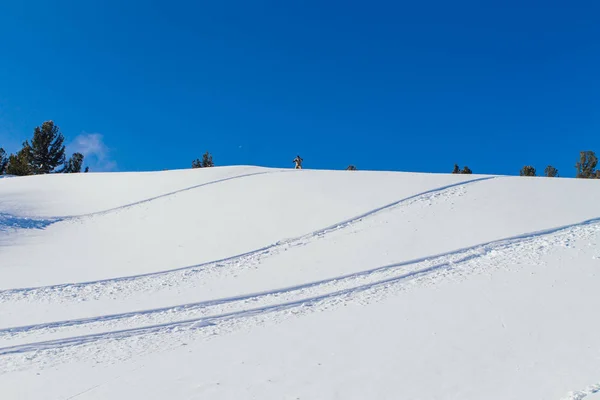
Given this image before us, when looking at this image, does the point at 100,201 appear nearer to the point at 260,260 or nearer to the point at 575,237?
the point at 260,260

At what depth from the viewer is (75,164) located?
45.7 meters

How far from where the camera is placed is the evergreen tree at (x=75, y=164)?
144ft

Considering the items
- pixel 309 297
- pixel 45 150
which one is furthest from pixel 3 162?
pixel 309 297

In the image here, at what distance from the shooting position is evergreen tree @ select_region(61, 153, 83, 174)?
43875mm

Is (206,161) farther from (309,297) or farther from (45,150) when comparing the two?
(309,297)

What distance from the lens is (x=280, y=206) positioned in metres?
14.7

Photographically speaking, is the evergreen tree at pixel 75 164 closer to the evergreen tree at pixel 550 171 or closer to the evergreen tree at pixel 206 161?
the evergreen tree at pixel 206 161

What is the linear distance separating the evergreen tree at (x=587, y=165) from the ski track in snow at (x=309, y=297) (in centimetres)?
4477

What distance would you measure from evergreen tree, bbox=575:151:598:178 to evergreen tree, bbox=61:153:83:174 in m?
63.7

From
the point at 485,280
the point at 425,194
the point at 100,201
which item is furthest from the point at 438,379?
the point at 100,201

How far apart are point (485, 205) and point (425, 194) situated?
7.47 ft

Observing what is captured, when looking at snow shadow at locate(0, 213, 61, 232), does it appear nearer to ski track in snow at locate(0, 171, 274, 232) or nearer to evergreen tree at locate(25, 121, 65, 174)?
ski track in snow at locate(0, 171, 274, 232)

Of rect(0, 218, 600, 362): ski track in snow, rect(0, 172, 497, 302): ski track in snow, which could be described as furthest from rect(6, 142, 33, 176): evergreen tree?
rect(0, 218, 600, 362): ski track in snow

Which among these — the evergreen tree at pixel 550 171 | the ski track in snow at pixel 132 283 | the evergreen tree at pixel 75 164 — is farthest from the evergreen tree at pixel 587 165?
the evergreen tree at pixel 75 164
